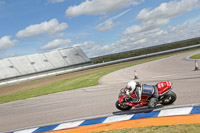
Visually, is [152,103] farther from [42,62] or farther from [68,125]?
[42,62]

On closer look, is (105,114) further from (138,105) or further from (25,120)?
(25,120)

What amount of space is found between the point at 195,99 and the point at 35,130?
5848 millimetres

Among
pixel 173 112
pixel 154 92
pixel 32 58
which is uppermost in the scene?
pixel 32 58

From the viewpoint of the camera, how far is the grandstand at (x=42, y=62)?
57188 millimetres

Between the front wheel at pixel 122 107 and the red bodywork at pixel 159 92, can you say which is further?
the front wheel at pixel 122 107

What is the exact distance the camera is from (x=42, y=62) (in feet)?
208

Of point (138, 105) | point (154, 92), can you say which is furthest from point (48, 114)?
point (154, 92)

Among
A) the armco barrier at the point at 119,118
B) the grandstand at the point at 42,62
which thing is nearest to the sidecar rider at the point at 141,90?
the armco barrier at the point at 119,118

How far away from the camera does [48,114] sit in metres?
9.57

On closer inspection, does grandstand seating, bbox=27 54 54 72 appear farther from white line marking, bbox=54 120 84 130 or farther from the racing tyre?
the racing tyre

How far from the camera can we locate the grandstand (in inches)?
2251

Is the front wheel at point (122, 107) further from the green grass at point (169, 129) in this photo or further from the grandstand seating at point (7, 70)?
the grandstand seating at point (7, 70)

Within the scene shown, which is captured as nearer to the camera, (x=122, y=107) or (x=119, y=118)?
(x=119, y=118)

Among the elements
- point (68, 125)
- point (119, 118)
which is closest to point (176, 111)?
point (119, 118)
